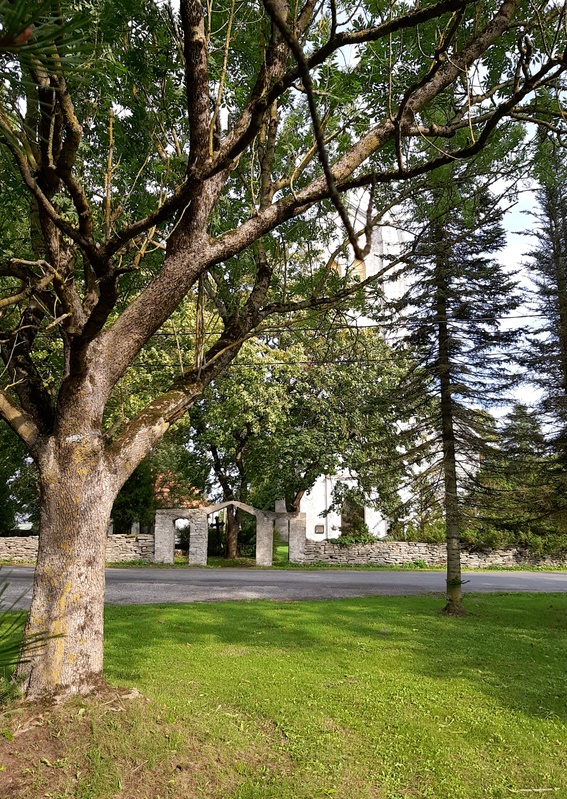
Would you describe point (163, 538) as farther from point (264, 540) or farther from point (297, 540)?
point (297, 540)

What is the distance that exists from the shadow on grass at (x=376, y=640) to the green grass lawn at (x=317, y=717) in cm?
4

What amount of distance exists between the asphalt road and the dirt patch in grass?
7.52m

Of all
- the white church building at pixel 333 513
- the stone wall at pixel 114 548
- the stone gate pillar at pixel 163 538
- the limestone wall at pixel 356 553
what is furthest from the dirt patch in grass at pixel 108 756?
the white church building at pixel 333 513

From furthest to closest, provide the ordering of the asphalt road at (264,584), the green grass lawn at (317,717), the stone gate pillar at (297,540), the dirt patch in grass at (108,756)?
the stone gate pillar at (297,540)
the asphalt road at (264,584)
the green grass lawn at (317,717)
the dirt patch in grass at (108,756)

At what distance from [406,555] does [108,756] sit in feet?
72.7

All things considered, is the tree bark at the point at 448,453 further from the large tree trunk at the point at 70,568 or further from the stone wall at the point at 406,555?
the stone wall at the point at 406,555

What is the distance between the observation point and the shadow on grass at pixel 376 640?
663 cm

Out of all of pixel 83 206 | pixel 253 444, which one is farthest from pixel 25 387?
pixel 253 444

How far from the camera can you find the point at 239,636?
8555mm

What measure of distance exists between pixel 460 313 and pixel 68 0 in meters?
9.82

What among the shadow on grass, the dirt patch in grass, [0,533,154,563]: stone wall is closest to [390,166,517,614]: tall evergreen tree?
the shadow on grass

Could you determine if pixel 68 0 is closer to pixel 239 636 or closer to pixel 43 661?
pixel 43 661

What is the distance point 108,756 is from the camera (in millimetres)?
3838

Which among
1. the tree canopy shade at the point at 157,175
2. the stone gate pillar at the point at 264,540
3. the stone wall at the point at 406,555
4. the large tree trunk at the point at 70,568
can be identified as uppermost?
the tree canopy shade at the point at 157,175
